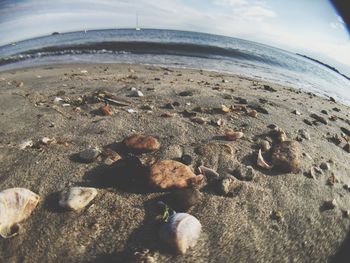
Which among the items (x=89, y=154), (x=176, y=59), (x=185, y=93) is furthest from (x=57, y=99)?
(x=176, y=59)

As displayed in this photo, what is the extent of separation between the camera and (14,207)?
220 cm

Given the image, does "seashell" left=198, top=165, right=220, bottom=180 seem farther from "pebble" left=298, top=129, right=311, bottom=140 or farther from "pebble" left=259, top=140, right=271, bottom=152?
"pebble" left=298, top=129, right=311, bottom=140

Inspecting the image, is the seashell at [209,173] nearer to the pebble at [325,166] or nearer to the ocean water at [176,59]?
the pebble at [325,166]

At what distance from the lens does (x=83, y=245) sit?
2061 millimetres

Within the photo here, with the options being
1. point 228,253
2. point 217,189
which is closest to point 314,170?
point 217,189

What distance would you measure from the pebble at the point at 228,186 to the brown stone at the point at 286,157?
0.63 metres

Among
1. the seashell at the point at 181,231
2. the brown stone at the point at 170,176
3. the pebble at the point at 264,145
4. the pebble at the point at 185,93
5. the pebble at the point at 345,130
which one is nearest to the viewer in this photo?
the seashell at the point at 181,231

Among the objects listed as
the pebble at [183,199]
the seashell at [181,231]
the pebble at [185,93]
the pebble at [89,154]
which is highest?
the seashell at [181,231]

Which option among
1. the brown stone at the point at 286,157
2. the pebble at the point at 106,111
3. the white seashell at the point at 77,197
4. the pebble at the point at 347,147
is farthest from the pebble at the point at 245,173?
the pebble at the point at 106,111

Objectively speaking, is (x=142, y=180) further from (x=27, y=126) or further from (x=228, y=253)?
(x=27, y=126)

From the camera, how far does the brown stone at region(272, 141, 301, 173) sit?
3.21 m

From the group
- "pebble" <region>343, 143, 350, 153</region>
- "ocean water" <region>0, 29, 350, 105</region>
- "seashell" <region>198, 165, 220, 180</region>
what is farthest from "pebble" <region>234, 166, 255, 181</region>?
"ocean water" <region>0, 29, 350, 105</region>

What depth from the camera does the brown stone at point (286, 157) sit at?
3.21 meters

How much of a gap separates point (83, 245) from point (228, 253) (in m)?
0.98
